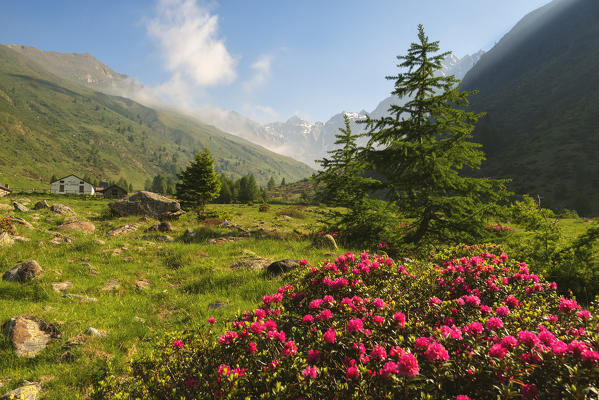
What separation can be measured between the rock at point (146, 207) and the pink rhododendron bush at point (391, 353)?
2163cm

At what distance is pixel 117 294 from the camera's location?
6.75 metres

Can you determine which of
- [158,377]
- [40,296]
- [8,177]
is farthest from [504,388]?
[8,177]

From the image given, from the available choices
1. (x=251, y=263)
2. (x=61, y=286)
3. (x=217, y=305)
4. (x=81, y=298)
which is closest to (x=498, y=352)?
(x=217, y=305)

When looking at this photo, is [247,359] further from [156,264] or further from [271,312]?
[156,264]

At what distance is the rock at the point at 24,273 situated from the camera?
6.71 m

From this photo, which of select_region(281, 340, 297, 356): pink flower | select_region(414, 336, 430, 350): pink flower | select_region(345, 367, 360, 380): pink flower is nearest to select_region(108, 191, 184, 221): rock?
select_region(281, 340, 297, 356): pink flower

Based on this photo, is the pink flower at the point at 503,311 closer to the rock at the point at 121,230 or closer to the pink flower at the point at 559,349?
the pink flower at the point at 559,349

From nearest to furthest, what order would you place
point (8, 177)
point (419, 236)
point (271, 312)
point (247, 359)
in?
point (247, 359) < point (271, 312) < point (419, 236) < point (8, 177)

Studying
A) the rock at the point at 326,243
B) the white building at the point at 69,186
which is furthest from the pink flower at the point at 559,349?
the white building at the point at 69,186

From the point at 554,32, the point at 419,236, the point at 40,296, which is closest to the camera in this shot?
the point at 40,296

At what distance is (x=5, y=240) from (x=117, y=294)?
693cm

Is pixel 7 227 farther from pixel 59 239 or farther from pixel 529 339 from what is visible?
pixel 529 339

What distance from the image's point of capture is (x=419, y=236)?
1133cm

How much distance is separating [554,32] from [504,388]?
285 meters
